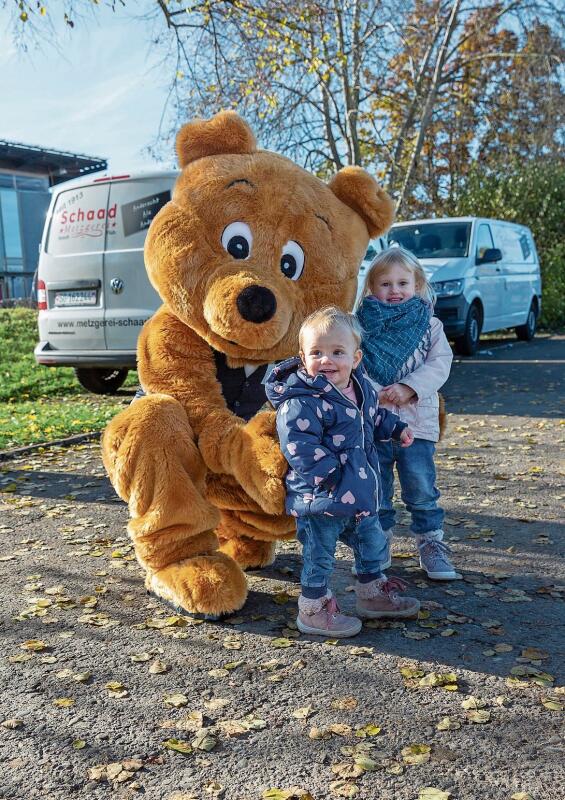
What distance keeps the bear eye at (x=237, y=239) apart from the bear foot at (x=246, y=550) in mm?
1437

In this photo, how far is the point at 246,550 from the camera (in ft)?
14.3

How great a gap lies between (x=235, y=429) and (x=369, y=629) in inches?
40.2

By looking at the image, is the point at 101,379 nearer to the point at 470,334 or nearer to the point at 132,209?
the point at 132,209

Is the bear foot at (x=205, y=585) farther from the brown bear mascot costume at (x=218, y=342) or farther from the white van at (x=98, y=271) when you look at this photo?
the white van at (x=98, y=271)

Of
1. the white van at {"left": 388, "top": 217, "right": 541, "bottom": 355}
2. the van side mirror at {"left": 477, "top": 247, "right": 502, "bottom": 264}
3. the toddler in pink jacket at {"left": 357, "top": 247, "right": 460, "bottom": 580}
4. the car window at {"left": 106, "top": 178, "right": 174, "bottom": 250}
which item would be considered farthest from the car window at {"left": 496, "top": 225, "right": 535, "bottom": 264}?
the toddler in pink jacket at {"left": 357, "top": 247, "right": 460, "bottom": 580}

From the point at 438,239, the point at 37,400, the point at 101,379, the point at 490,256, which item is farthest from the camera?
the point at 438,239

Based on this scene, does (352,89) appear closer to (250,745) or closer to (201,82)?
(201,82)

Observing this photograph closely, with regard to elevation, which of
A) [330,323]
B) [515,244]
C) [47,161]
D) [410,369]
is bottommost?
[410,369]

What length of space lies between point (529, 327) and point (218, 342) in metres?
14.8

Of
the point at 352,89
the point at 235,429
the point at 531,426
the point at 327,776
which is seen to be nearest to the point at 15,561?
the point at 235,429

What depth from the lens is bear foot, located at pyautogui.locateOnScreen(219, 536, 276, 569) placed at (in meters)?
4.35

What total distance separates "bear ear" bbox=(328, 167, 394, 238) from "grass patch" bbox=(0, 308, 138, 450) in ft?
15.9

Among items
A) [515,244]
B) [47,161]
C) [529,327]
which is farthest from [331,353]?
[47,161]

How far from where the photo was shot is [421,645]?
3.46 meters
